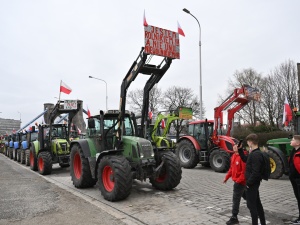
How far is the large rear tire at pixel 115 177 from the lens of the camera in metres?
7.15

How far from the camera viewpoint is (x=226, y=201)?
701cm

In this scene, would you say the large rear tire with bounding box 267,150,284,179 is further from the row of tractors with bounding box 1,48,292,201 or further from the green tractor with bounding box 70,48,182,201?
the green tractor with bounding box 70,48,182,201

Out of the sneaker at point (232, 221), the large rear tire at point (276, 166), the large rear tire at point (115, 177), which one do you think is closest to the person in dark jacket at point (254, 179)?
the sneaker at point (232, 221)

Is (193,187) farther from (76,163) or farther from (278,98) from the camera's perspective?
(278,98)

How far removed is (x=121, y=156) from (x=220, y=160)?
256 inches

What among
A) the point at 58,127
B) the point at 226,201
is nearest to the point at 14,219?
the point at 226,201

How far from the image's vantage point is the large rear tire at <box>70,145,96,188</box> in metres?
8.94

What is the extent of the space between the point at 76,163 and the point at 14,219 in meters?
3.86

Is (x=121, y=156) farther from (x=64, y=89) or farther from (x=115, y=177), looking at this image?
(x=64, y=89)

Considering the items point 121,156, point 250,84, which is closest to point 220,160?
point 121,156

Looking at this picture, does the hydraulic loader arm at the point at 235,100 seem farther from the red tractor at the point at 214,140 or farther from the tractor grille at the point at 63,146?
the tractor grille at the point at 63,146

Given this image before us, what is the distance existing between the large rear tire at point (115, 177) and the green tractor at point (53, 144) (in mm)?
5802

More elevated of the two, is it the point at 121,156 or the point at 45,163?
the point at 121,156

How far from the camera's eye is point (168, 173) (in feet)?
27.2
